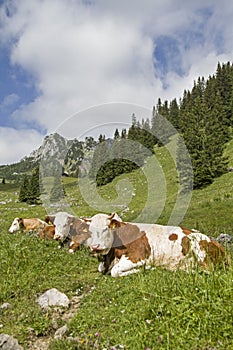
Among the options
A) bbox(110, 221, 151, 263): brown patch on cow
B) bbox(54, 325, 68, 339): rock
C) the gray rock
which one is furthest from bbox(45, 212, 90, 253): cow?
bbox(54, 325, 68, 339): rock

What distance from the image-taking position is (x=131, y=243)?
9641mm

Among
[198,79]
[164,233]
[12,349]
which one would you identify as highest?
[198,79]

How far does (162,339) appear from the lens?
15.1ft

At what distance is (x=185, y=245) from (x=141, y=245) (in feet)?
4.27

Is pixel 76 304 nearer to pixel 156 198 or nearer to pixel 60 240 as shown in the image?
pixel 60 240

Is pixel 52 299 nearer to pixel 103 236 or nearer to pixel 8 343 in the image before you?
pixel 8 343

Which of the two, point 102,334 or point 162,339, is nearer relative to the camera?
point 162,339

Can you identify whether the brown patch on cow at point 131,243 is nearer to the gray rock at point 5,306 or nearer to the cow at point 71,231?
the cow at point 71,231

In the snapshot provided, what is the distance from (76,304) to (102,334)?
88.4 inches

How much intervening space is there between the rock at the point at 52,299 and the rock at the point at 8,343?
1472 millimetres

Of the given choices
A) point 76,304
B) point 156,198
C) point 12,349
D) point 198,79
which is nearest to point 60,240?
point 76,304

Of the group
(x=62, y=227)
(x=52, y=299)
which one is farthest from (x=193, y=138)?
(x=52, y=299)

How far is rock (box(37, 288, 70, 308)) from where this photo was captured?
7.13m

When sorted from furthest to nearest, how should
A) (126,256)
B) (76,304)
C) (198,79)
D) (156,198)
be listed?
(198,79)
(156,198)
(126,256)
(76,304)
